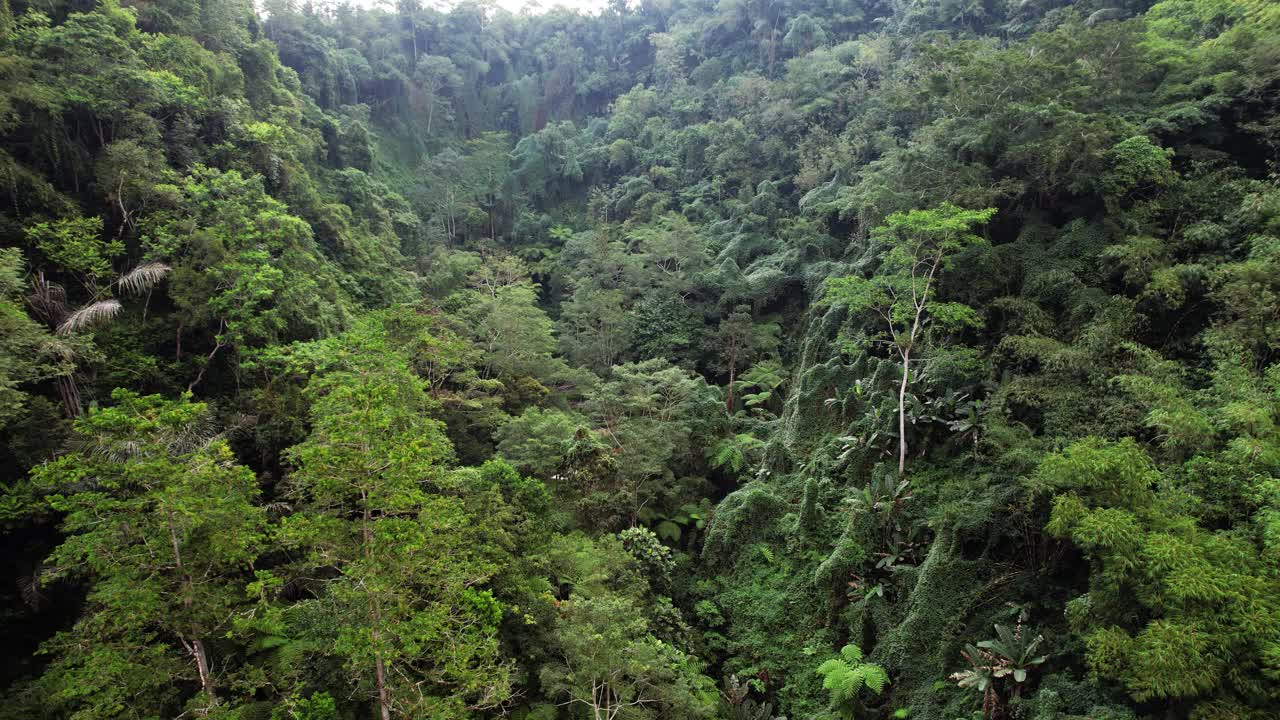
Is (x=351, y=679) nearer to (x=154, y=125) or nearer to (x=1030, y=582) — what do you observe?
(x=1030, y=582)

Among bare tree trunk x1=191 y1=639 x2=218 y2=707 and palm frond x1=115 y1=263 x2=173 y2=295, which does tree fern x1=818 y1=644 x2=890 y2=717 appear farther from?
palm frond x1=115 y1=263 x2=173 y2=295

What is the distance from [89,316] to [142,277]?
1673mm

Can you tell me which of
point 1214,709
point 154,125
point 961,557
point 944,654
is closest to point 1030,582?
point 961,557

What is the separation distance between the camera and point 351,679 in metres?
8.65

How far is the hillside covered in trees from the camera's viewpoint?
316 inches

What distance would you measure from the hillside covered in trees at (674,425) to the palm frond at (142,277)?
3.2 inches

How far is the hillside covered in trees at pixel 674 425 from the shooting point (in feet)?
26.3

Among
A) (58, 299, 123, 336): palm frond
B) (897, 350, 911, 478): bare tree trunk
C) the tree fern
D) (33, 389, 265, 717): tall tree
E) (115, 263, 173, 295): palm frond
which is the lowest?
the tree fern

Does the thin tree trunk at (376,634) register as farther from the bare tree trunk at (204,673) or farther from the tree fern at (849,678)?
the tree fern at (849,678)

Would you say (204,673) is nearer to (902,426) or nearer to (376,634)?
(376,634)

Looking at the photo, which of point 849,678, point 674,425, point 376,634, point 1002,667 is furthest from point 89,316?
point 1002,667

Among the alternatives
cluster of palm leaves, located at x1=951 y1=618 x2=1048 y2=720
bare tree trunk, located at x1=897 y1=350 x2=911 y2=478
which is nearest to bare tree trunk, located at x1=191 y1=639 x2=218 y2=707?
cluster of palm leaves, located at x1=951 y1=618 x2=1048 y2=720

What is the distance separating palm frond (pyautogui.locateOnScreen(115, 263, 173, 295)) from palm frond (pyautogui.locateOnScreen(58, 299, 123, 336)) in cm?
76

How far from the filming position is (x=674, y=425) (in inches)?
748
